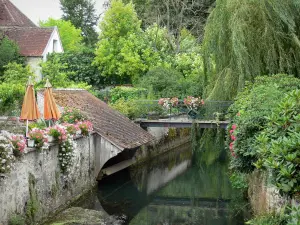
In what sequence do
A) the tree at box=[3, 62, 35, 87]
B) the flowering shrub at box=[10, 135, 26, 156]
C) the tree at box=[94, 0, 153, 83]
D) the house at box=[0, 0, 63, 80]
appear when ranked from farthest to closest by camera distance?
the house at box=[0, 0, 63, 80] → the tree at box=[94, 0, 153, 83] → the tree at box=[3, 62, 35, 87] → the flowering shrub at box=[10, 135, 26, 156]

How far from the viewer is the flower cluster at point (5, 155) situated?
11120mm

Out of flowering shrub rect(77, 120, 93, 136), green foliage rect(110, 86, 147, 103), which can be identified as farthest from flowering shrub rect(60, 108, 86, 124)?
green foliage rect(110, 86, 147, 103)

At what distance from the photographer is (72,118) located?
19.5 metres

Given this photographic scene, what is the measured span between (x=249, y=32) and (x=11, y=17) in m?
24.9

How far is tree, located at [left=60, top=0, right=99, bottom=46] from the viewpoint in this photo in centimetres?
5991

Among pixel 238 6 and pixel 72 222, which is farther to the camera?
pixel 238 6

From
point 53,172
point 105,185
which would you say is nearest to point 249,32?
point 105,185

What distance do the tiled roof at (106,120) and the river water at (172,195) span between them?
1.87m

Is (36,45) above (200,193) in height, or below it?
above

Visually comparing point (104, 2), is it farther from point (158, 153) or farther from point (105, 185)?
point (105, 185)

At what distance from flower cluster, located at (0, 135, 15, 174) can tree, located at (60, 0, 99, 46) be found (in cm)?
4933

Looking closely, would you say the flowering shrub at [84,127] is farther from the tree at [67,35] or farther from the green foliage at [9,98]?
the tree at [67,35]

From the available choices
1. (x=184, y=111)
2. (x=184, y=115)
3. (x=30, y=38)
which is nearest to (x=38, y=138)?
(x=184, y=111)

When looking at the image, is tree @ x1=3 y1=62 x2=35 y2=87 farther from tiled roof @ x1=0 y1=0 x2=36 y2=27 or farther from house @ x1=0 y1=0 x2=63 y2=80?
tiled roof @ x1=0 y1=0 x2=36 y2=27
